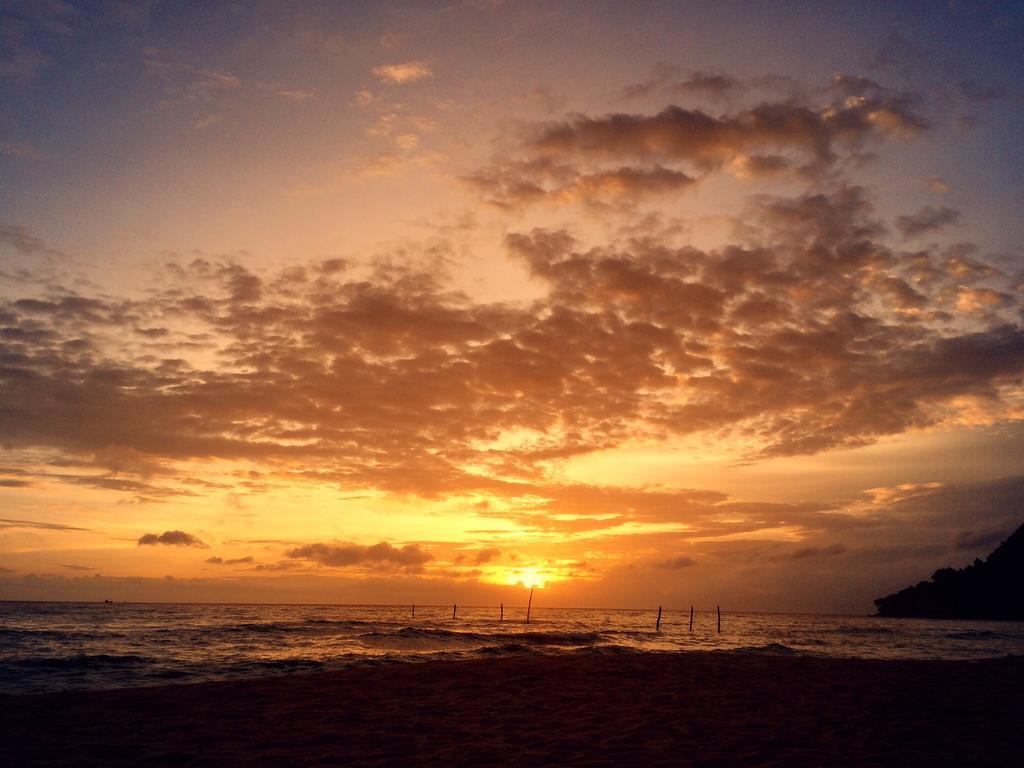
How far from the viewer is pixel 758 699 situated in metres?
15.2

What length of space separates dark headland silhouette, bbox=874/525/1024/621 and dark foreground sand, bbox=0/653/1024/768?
143 metres

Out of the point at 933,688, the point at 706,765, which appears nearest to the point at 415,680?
the point at 706,765

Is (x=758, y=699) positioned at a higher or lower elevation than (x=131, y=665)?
higher

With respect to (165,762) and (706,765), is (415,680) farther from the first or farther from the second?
(706,765)

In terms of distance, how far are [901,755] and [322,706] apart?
37.9ft

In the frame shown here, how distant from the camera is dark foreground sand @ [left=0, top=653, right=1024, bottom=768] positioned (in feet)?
32.6

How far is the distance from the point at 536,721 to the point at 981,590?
547 feet

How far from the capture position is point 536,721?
12688 mm

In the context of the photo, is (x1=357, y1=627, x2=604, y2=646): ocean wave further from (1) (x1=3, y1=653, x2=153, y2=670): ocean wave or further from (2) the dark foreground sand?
(2) the dark foreground sand

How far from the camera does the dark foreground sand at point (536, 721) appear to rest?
391 inches

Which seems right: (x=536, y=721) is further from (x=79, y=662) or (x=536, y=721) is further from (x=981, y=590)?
(x=981, y=590)

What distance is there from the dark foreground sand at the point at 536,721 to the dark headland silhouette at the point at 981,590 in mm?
142768

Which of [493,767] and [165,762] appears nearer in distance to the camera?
[493,767]

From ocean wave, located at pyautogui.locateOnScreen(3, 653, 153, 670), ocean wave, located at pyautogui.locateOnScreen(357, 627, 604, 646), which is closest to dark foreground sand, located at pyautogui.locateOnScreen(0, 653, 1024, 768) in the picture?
ocean wave, located at pyautogui.locateOnScreen(3, 653, 153, 670)
